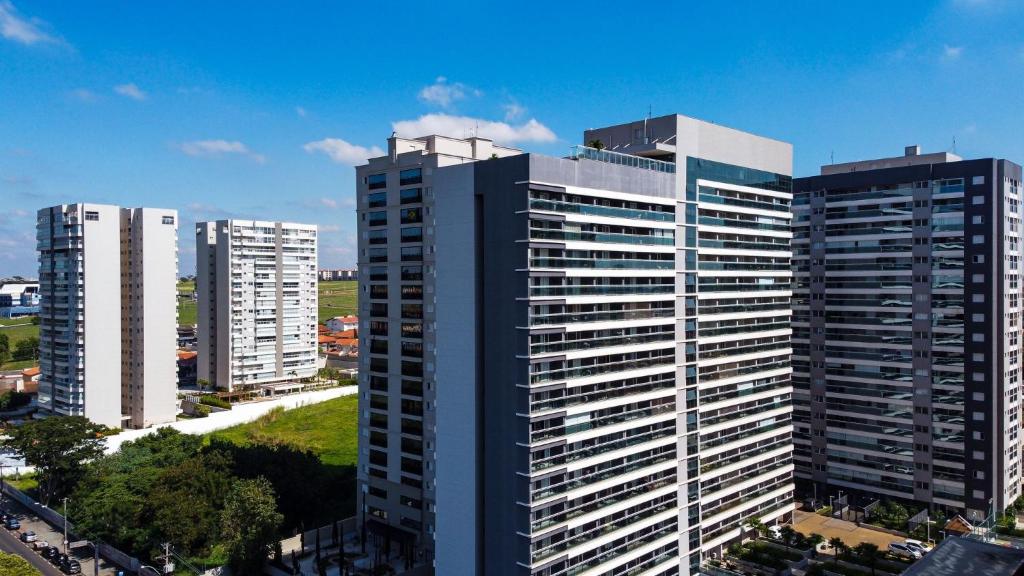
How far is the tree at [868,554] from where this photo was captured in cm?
5206

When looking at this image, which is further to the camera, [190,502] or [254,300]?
[254,300]

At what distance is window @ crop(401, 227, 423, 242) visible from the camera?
53.3 metres

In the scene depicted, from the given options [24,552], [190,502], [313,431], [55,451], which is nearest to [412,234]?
[190,502]

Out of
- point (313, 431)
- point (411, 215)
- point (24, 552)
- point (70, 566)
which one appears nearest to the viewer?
point (411, 215)

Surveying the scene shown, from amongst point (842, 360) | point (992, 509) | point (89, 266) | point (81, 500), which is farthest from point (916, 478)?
point (89, 266)

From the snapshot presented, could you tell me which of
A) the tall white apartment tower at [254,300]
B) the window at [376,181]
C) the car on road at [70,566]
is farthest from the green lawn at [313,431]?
the window at [376,181]

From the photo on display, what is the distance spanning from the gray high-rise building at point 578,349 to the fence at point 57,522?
19.1 m

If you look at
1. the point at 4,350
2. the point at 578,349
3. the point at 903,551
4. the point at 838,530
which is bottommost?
the point at 838,530

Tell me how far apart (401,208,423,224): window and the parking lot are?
3687 cm

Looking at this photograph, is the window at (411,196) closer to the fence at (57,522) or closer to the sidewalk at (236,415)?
the fence at (57,522)

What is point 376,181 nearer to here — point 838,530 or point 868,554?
point 868,554

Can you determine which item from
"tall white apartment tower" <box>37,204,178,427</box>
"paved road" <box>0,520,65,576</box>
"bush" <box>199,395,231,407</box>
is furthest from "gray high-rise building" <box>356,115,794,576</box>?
"bush" <box>199,395,231,407</box>

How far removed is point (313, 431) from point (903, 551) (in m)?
70.8

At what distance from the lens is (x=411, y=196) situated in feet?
177
